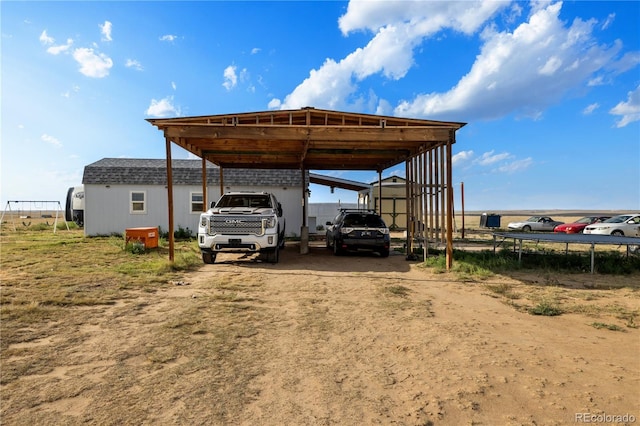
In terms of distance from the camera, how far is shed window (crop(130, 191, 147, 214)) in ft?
63.2

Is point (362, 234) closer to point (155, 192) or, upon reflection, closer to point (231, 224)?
point (231, 224)

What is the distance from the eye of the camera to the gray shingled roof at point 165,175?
62.3 feet

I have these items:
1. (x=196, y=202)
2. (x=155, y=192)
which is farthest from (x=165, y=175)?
(x=196, y=202)

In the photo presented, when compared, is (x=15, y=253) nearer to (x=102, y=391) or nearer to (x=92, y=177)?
(x=92, y=177)

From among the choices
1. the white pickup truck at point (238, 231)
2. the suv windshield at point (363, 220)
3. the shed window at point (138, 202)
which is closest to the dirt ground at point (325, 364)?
the white pickup truck at point (238, 231)

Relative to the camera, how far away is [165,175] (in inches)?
762

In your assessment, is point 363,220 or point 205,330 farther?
point 363,220

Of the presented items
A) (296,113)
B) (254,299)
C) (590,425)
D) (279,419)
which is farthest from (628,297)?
(296,113)

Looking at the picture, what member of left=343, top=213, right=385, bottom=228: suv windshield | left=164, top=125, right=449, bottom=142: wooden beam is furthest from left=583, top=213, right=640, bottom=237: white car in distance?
left=164, top=125, right=449, bottom=142: wooden beam

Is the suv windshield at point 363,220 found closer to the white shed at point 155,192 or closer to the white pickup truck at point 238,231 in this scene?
the white pickup truck at point 238,231

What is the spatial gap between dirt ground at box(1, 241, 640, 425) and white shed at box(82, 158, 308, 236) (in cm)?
1358

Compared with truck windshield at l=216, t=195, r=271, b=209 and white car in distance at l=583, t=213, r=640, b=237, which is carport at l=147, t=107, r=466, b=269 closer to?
truck windshield at l=216, t=195, r=271, b=209

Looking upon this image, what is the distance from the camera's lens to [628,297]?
697cm

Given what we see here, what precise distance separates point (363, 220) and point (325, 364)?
9.00m
